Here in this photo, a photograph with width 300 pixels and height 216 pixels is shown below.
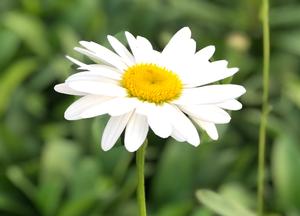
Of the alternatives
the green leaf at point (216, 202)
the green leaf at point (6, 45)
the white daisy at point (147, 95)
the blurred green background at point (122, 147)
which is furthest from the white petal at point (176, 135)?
the green leaf at point (6, 45)

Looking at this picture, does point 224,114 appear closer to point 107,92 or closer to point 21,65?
point 107,92

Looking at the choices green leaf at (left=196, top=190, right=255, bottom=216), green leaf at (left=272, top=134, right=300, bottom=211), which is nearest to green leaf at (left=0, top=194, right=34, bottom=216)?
green leaf at (left=272, top=134, right=300, bottom=211)

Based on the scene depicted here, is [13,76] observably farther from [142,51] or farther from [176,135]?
[176,135]

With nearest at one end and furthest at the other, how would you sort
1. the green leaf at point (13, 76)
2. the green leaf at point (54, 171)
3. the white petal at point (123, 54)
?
the white petal at point (123, 54) < the green leaf at point (54, 171) < the green leaf at point (13, 76)

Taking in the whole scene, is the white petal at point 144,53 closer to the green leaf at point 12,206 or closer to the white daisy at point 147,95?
the white daisy at point 147,95

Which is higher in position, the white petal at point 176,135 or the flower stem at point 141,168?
the white petal at point 176,135

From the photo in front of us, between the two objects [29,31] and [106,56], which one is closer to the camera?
[106,56]

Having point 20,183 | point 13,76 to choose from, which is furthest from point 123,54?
point 13,76

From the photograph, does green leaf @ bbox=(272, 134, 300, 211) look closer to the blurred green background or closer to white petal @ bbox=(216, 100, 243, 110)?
the blurred green background
